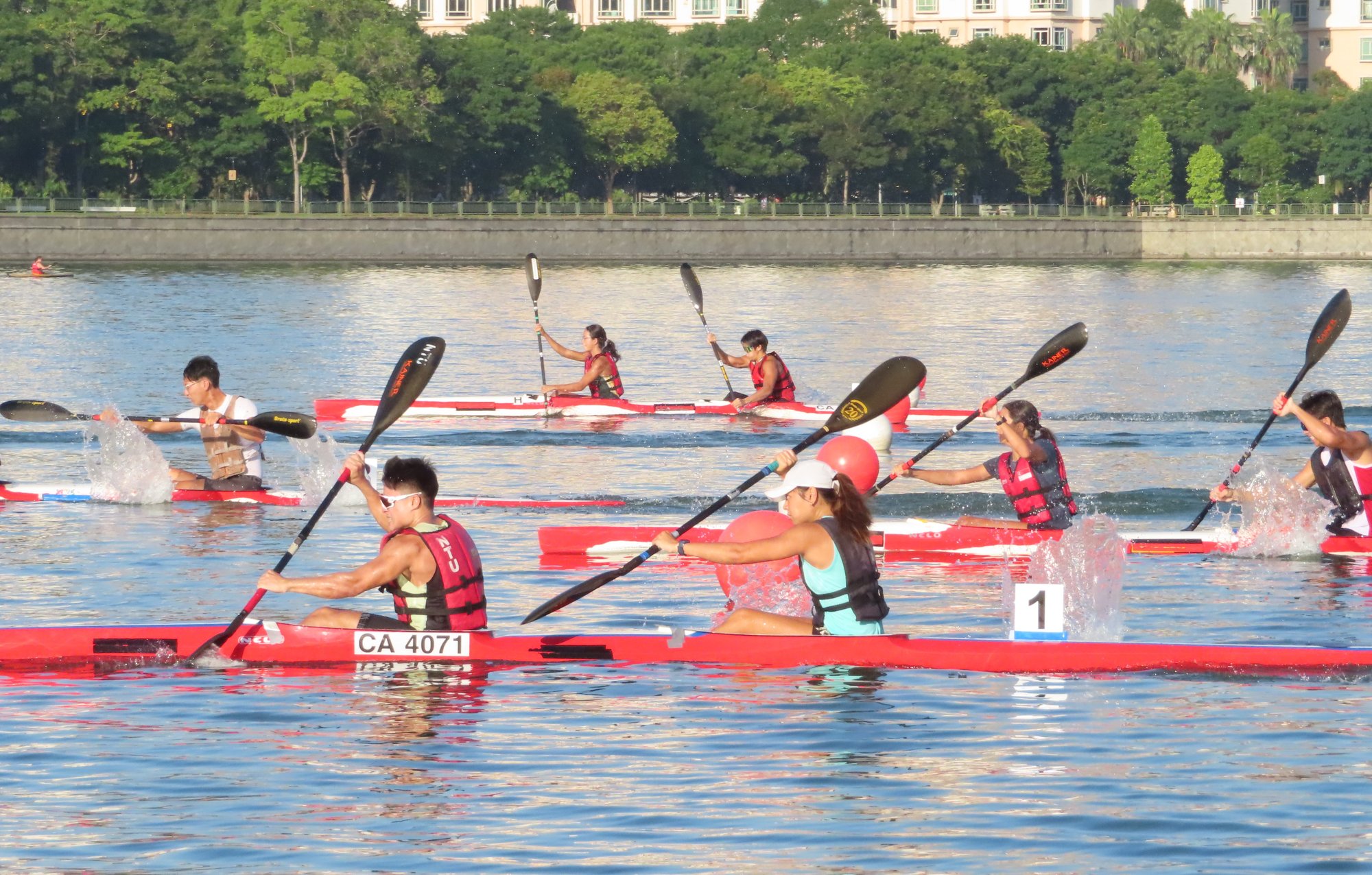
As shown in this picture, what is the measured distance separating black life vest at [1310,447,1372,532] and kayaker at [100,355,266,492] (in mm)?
9427

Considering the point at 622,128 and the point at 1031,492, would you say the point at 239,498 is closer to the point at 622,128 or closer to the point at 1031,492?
the point at 1031,492

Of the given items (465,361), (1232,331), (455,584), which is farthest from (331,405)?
(1232,331)

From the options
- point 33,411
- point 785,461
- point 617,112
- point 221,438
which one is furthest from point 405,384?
point 617,112

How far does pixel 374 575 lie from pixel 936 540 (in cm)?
706

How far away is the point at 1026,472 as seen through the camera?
17531 mm

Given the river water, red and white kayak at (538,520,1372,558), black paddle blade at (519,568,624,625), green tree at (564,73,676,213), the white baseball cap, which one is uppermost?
green tree at (564,73,676,213)

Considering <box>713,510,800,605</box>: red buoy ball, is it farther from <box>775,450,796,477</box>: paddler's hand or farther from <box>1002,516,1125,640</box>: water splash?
<box>1002,516,1125,640</box>: water splash

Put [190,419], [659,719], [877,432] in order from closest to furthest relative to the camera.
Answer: [659,719] < [190,419] < [877,432]

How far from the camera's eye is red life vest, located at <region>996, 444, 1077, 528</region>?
57.4ft

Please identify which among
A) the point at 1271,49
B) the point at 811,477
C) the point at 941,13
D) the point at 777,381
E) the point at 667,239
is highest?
the point at 941,13

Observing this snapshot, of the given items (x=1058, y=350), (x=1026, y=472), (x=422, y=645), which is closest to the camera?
(x=422, y=645)

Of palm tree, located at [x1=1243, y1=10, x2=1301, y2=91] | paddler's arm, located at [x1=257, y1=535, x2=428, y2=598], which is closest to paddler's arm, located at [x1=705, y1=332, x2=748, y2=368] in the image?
paddler's arm, located at [x1=257, y1=535, x2=428, y2=598]

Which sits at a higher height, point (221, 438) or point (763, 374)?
point (221, 438)

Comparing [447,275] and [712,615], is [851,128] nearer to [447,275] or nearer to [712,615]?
[447,275]
